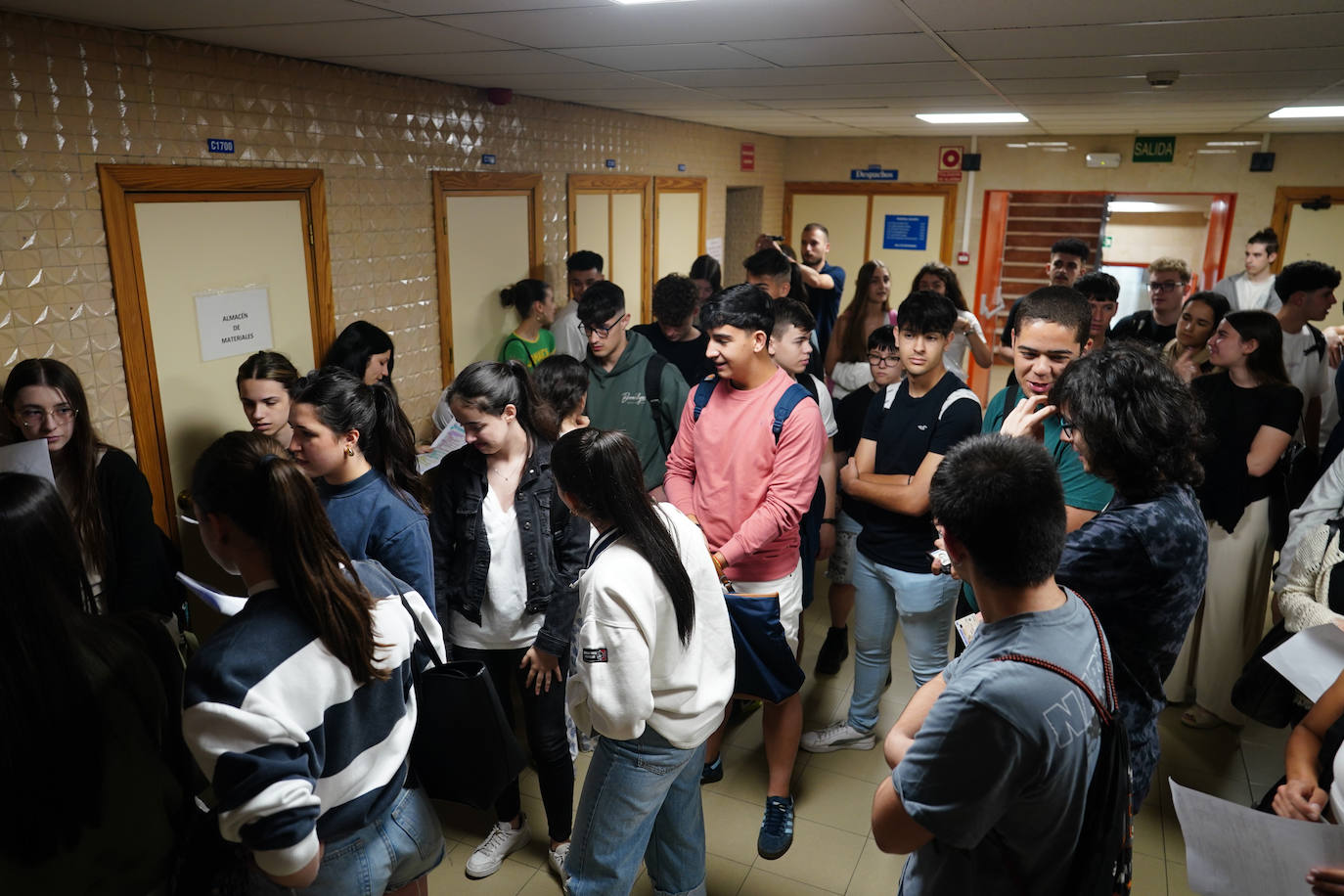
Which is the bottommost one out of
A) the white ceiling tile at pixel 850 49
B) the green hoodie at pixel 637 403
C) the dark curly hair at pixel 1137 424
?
the green hoodie at pixel 637 403

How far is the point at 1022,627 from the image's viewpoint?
1393 millimetres

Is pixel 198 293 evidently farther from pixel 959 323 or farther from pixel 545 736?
pixel 959 323

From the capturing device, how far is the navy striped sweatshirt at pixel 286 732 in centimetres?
138

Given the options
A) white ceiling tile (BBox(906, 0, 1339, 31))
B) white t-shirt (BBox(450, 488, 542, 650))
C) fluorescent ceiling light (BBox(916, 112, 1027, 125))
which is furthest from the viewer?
fluorescent ceiling light (BBox(916, 112, 1027, 125))

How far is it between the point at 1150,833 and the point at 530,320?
407 cm

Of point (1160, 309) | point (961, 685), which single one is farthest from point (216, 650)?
point (1160, 309)

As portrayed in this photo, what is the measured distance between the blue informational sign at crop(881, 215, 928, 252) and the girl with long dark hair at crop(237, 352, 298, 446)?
24.3 ft

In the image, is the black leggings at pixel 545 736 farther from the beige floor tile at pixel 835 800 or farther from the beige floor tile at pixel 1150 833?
the beige floor tile at pixel 1150 833

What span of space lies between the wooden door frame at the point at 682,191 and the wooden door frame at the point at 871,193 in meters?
1.99

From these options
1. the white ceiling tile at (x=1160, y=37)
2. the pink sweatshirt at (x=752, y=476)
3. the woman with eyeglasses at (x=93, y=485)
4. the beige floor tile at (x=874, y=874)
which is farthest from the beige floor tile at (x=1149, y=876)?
the woman with eyeglasses at (x=93, y=485)

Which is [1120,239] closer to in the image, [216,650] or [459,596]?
[459,596]

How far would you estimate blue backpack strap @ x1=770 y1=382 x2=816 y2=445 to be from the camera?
288 cm

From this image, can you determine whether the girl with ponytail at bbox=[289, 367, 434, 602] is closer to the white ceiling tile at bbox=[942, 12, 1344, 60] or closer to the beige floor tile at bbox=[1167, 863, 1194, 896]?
the white ceiling tile at bbox=[942, 12, 1344, 60]

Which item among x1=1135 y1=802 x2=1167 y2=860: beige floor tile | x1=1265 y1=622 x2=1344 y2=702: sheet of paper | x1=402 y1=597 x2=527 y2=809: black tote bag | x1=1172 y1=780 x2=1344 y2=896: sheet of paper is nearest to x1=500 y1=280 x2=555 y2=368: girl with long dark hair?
x1=402 y1=597 x2=527 y2=809: black tote bag
